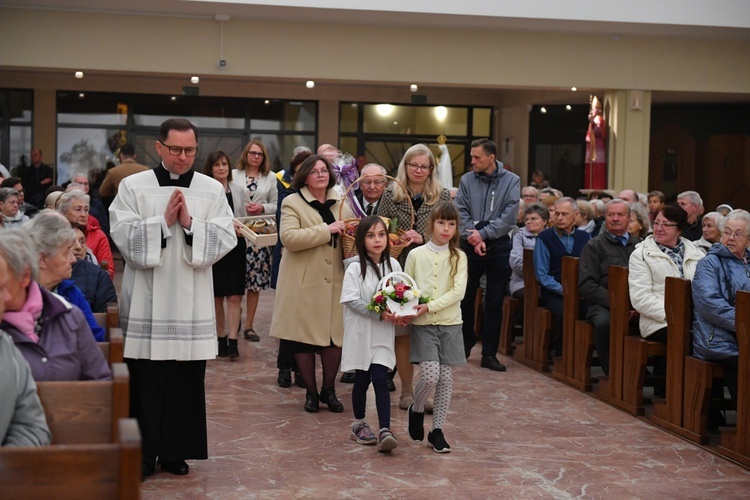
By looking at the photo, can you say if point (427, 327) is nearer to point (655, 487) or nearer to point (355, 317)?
point (355, 317)

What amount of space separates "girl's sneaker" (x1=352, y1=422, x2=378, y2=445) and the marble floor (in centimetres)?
5

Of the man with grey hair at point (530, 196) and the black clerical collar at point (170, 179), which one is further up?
the man with grey hair at point (530, 196)

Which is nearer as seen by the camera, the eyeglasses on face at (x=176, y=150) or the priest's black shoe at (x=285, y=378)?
the eyeglasses on face at (x=176, y=150)

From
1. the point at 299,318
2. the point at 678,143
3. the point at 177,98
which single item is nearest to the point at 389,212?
the point at 299,318

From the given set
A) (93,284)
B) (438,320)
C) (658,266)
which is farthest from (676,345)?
(93,284)

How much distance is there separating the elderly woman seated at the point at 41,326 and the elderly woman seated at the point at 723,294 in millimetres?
3691

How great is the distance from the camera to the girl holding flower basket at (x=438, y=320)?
5695 millimetres

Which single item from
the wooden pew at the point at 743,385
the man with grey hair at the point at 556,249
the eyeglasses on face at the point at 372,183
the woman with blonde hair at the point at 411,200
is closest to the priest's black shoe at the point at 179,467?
the woman with blonde hair at the point at 411,200

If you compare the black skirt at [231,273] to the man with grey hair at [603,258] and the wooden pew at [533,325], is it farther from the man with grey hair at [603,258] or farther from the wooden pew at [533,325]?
the man with grey hair at [603,258]

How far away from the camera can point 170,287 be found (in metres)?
4.88

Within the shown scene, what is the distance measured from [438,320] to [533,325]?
9.22 feet

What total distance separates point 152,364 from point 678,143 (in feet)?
51.5

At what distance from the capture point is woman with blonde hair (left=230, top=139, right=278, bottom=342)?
8.71 meters

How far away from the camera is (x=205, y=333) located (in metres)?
4.92
